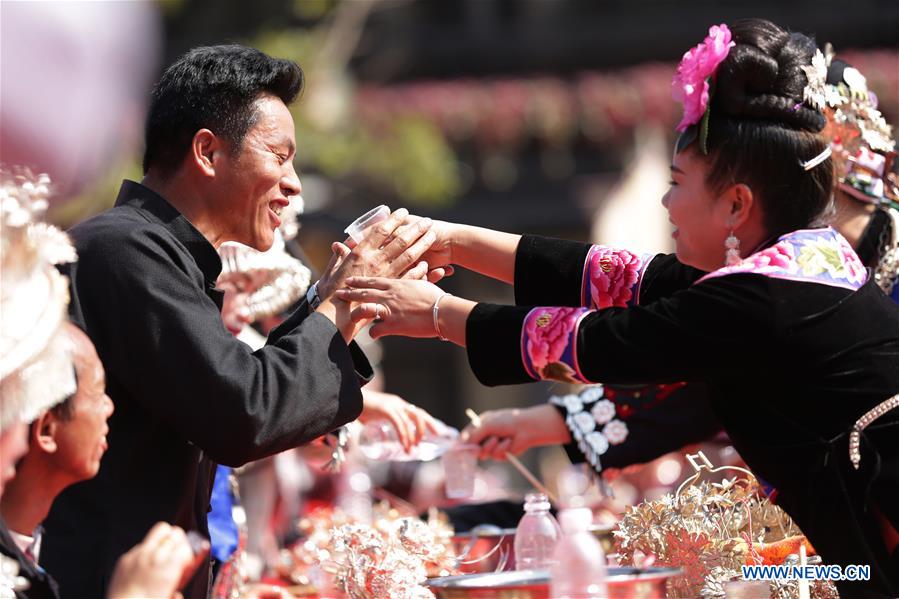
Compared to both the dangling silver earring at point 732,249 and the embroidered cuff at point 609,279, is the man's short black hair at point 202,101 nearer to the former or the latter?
the embroidered cuff at point 609,279

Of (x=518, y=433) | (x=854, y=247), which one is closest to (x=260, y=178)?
(x=518, y=433)

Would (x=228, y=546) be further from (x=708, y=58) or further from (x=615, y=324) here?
(x=708, y=58)

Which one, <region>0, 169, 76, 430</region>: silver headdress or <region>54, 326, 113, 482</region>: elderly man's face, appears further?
<region>54, 326, 113, 482</region>: elderly man's face

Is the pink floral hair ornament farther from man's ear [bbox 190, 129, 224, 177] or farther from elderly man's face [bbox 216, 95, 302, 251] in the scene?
man's ear [bbox 190, 129, 224, 177]

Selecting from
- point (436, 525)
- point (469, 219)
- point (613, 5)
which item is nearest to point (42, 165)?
point (436, 525)

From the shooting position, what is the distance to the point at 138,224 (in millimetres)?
2486

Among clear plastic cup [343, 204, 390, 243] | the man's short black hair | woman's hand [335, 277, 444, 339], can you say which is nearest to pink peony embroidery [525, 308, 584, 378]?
woman's hand [335, 277, 444, 339]

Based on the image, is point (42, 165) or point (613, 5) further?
point (613, 5)

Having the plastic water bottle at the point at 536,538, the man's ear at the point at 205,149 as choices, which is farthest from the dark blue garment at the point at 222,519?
the man's ear at the point at 205,149

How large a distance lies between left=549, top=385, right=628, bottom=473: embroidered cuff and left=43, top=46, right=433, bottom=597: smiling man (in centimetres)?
108

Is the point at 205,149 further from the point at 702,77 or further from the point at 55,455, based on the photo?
the point at 702,77

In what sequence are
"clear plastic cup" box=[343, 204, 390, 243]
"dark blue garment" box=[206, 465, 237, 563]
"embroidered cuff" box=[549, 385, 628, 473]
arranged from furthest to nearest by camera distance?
"dark blue garment" box=[206, 465, 237, 563]
"embroidered cuff" box=[549, 385, 628, 473]
"clear plastic cup" box=[343, 204, 390, 243]

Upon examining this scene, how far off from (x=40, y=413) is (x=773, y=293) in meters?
1.32

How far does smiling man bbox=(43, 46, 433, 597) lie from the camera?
7.74 ft
